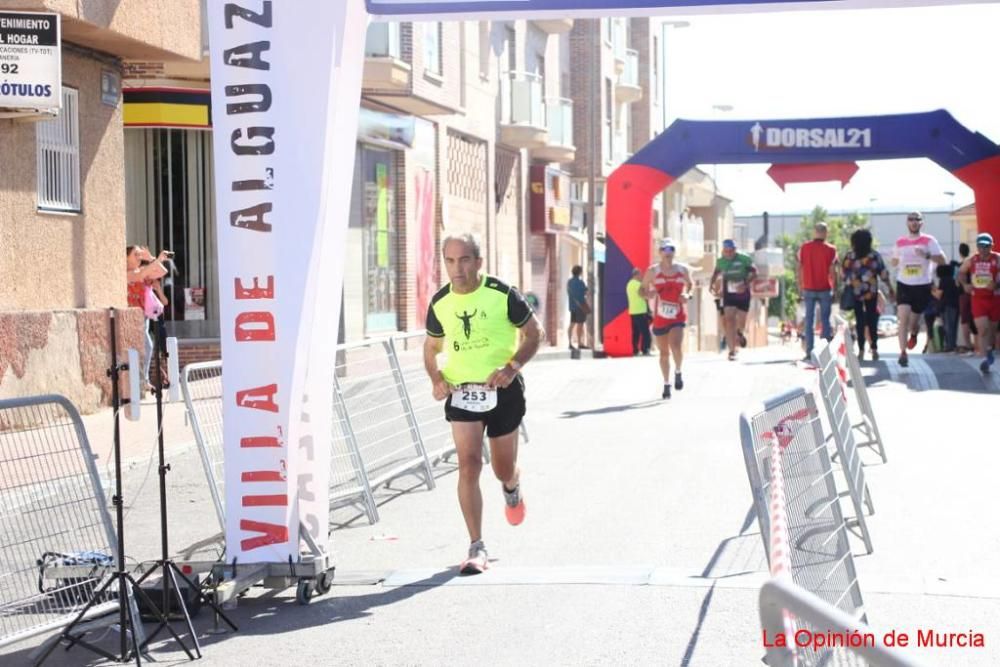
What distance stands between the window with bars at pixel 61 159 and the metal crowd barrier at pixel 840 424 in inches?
404

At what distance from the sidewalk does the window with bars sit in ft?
12.7

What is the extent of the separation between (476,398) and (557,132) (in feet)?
114

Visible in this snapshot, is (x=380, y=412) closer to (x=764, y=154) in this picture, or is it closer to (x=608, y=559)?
(x=608, y=559)

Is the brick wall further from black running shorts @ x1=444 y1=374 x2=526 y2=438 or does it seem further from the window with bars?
black running shorts @ x1=444 y1=374 x2=526 y2=438

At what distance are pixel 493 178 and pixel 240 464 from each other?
31185 millimetres

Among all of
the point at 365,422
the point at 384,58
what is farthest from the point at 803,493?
the point at 384,58

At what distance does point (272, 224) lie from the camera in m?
7.86

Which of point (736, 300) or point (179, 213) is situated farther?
point (179, 213)

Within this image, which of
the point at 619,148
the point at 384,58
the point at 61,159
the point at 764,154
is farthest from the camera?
the point at 619,148

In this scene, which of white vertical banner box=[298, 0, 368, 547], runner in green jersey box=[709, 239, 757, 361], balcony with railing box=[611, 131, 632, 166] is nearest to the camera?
white vertical banner box=[298, 0, 368, 547]

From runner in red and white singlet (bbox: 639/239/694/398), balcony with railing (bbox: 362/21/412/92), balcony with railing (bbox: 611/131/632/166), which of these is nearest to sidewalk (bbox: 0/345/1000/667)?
runner in red and white singlet (bbox: 639/239/694/398)

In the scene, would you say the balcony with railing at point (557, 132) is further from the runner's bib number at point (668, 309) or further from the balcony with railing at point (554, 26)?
the runner's bib number at point (668, 309)

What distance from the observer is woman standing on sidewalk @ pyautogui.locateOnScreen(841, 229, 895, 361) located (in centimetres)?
2095

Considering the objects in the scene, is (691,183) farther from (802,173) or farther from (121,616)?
(121,616)
